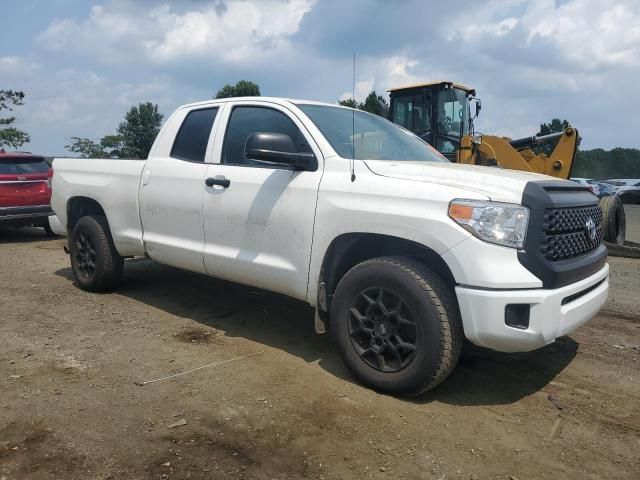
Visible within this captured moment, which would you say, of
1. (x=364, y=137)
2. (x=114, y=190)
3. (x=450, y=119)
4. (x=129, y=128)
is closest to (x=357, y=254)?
(x=364, y=137)

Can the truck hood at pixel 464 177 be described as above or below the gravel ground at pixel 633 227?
above

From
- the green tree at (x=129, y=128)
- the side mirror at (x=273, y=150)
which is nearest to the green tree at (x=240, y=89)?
the green tree at (x=129, y=128)

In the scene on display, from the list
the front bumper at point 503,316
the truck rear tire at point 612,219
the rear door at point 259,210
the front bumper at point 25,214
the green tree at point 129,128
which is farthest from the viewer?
the green tree at point 129,128

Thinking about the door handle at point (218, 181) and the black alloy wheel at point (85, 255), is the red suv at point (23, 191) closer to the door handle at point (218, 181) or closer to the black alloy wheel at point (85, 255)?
the black alloy wheel at point (85, 255)

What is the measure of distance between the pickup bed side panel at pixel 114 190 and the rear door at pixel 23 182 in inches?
182

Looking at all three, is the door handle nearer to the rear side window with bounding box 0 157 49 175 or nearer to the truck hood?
the truck hood

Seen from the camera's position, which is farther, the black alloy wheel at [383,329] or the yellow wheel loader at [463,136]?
the yellow wheel loader at [463,136]

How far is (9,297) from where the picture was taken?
231 inches

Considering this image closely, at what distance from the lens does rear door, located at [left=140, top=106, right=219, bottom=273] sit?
465cm

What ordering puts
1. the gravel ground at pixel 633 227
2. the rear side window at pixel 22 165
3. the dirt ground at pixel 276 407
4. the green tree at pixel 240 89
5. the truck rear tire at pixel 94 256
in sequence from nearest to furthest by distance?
the dirt ground at pixel 276 407 < the truck rear tire at pixel 94 256 < the rear side window at pixel 22 165 < the gravel ground at pixel 633 227 < the green tree at pixel 240 89

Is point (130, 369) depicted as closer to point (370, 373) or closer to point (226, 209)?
point (226, 209)

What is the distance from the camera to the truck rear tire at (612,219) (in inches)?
338

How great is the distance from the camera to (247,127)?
14.9ft

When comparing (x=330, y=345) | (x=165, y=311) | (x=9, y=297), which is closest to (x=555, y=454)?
(x=330, y=345)
